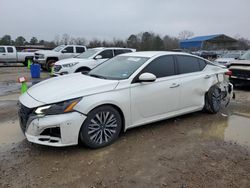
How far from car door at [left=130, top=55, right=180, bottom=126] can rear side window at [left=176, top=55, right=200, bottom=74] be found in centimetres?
19

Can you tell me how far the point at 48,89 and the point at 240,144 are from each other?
337cm

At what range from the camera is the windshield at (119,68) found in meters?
4.82

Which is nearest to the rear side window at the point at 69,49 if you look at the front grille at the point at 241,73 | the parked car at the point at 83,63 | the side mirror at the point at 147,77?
the parked car at the point at 83,63

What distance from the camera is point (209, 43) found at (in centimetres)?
5384

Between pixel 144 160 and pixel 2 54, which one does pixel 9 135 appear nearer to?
pixel 144 160

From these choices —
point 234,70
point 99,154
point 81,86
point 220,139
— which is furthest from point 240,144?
point 234,70

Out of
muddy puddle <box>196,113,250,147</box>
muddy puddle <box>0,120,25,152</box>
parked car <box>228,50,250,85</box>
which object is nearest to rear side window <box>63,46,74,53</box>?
parked car <box>228,50,250,85</box>

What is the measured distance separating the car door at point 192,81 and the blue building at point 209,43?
4524cm

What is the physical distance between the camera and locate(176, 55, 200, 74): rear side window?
547cm

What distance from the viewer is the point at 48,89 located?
4379 millimetres

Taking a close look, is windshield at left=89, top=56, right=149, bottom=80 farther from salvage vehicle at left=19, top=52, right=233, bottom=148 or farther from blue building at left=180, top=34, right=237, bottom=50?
blue building at left=180, top=34, right=237, bottom=50

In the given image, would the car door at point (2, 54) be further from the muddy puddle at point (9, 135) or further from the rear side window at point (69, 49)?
the muddy puddle at point (9, 135)

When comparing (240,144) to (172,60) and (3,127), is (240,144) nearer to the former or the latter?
(172,60)

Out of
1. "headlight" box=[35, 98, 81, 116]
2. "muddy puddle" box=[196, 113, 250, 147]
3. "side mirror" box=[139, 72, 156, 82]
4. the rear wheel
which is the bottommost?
"muddy puddle" box=[196, 113, 250, 147]
